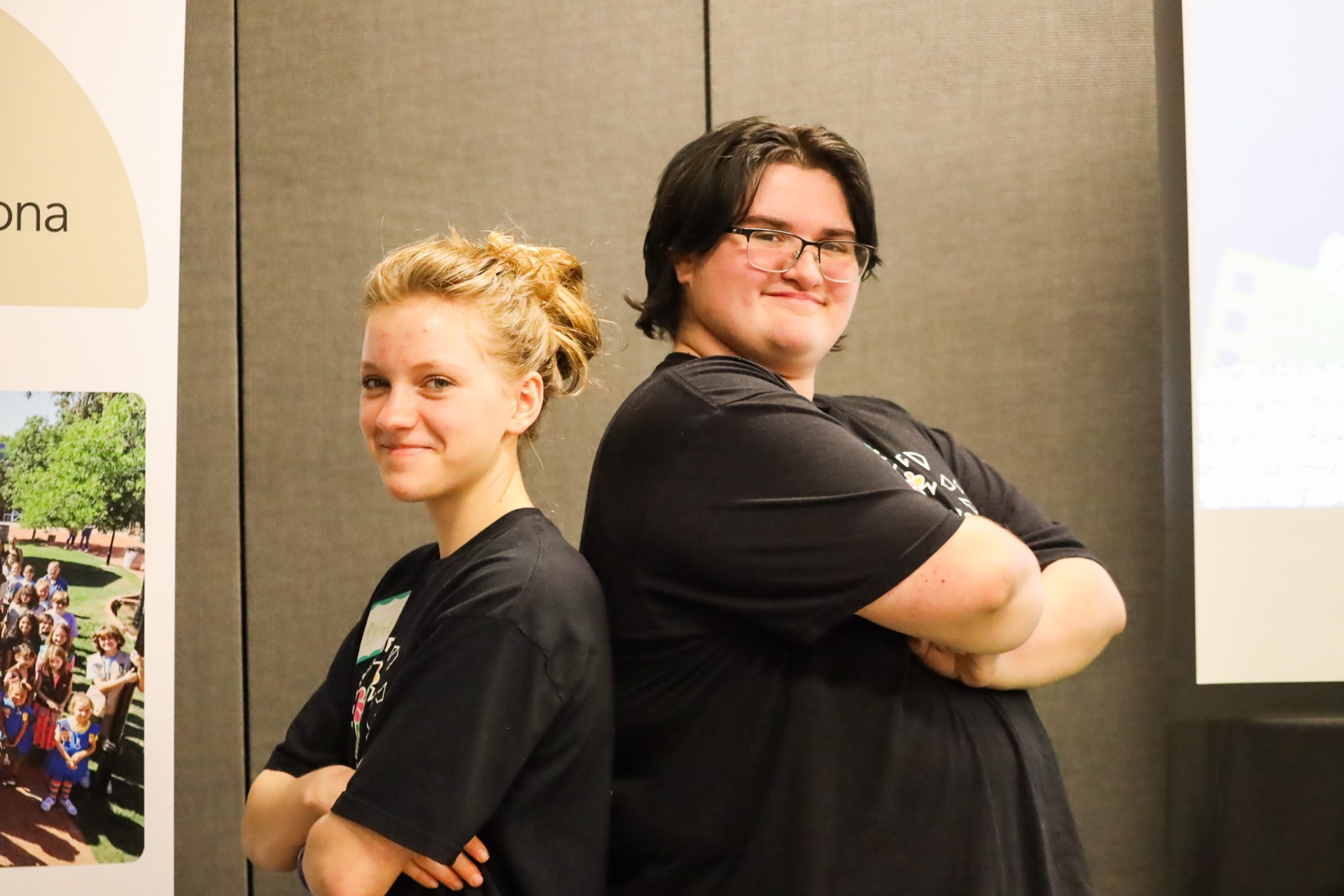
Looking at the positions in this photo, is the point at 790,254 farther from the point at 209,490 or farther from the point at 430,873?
the point at 209,490

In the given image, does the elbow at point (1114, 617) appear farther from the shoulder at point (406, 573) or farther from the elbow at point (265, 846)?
the elbow at point (265, 846)

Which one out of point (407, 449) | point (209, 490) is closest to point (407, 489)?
point (407, 449)

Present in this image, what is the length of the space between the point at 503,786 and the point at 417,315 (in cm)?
52

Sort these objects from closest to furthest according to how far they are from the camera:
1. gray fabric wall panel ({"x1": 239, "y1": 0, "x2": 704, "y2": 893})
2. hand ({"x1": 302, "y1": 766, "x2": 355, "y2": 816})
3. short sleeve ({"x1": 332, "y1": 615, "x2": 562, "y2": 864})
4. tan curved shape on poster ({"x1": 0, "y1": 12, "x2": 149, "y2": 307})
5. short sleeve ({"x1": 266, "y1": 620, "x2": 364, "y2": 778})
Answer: short sleeve ({"x1": 332, "y1": 615, "x2": 562, "y2": 864}) → hand ({"x1": 302, "y1": 766, "x2": 355, "y2": 816}) → short sleeve ({"x1": 266, "y1": 620, "x2": 364, "y2": 778}) → tan curved shape on poster ({"x1": 0, "y1": 12, "x2": 149, "y2": 307}) → gray fabric wall panel ({"x1": 239, "y1": 0, "x2": 704, "y2": 893})

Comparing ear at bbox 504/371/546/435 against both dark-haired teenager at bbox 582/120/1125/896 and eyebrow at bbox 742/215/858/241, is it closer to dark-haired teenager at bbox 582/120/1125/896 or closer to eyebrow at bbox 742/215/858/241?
dark-haired teenager at bbox 582/120/1125/896

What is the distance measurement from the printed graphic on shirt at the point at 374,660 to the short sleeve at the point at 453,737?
8 centimetres

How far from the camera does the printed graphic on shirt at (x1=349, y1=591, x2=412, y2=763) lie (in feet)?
3.84

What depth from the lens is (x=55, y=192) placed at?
2.04m

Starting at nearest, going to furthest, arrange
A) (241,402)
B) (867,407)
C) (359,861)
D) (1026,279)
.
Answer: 1. (359,861)
2. (867,407)
3. (241,402)
4. (1026,279)

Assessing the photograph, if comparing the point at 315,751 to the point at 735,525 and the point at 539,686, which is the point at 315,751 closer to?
the point at 539,686

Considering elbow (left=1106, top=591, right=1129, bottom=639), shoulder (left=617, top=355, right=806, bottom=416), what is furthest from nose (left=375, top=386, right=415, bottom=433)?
elbow (left=1106, top=591, right=1129, bottom=639)

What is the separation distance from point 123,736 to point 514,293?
1.30 m

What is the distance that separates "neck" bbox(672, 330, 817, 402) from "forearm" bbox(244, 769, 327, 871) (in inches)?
25.3

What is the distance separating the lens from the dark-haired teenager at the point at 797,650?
3.53 ft
